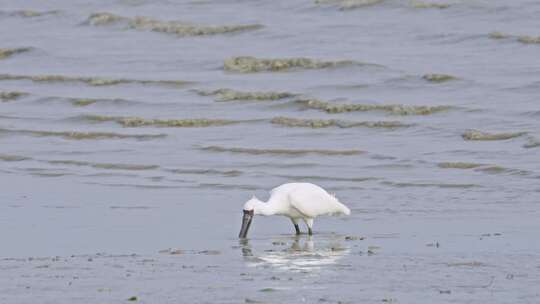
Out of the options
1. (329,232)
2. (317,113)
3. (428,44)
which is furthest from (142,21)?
(329,232)

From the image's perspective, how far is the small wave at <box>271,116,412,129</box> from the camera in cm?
1748

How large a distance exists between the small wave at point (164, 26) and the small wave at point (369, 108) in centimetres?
660

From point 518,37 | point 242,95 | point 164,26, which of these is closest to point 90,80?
point 242,95

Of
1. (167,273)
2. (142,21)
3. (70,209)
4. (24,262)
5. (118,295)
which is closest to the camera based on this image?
(118,295)

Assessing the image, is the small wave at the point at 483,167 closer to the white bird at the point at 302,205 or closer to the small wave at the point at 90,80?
the white bird at the point at 302,205

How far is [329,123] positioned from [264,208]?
21.6 ft

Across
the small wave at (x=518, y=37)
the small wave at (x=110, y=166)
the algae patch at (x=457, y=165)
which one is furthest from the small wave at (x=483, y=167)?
the small wave at (x=518, y=37)

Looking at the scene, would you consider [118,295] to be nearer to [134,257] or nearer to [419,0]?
[134,257]

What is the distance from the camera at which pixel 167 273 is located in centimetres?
882

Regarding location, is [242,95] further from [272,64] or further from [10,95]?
[10,95]

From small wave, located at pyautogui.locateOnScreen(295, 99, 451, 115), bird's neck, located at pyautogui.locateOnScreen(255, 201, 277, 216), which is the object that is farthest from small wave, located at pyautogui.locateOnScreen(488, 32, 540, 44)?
bird's neck, located at pyautogui.locateOnScreen(255, 201, 277, 216)

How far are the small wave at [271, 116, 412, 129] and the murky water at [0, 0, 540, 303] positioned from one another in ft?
0.18

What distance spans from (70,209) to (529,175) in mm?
4551

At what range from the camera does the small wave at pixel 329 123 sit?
57.4 feet
